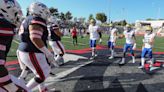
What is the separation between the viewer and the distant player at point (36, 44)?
5086mm

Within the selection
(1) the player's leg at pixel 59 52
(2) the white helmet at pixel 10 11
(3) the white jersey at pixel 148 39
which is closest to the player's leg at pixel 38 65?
(2) the white helmet at pixel 10 11

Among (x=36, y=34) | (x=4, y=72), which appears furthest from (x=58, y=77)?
(x=4, y=72)

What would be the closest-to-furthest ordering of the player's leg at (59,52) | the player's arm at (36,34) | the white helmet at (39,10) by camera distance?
the player's arm at (36,34) < the white helmet at (39,10) < the player's leg at (59,52)

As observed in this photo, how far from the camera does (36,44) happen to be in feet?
16.8

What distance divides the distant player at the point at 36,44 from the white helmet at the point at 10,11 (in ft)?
5.66

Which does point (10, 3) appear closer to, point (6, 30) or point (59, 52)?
point (6, 30)

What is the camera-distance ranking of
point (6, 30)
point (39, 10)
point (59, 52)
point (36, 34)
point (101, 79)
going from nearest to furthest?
point (6, 30), point (36, 34), point (39, 10), point (101, 79), point (59, 52)

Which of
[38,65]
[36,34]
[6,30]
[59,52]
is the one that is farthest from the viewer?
[59,52]

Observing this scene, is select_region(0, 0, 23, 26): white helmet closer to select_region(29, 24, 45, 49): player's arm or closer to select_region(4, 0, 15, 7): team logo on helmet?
select_region(4, 0, 15, 7): team logo on helmet

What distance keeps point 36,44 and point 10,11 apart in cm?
195

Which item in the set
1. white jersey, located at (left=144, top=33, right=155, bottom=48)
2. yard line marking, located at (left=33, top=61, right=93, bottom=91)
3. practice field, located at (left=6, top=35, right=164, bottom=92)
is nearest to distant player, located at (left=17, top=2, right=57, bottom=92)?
practice field, located at (left=6, top=35, right=164, bottom=92)

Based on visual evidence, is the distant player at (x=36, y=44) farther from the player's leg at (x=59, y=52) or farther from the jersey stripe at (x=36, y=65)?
the player's leg at (x=59, y=52)

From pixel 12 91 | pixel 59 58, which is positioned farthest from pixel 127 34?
pixel 12 91

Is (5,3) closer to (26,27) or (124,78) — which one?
(26,27)
